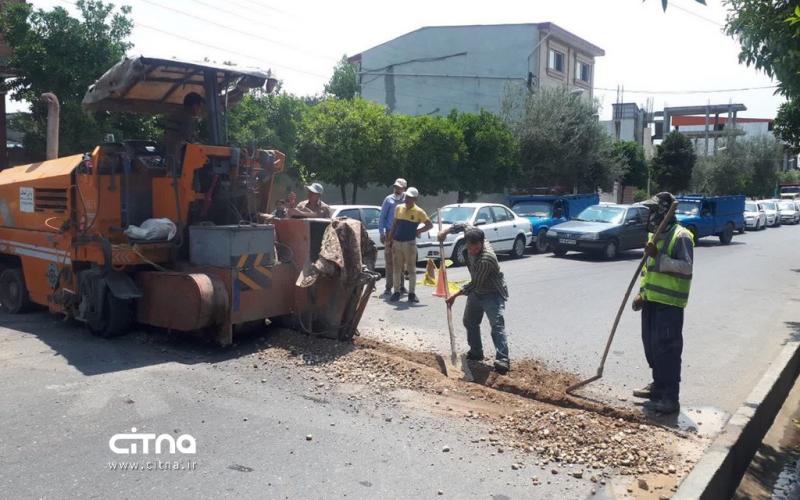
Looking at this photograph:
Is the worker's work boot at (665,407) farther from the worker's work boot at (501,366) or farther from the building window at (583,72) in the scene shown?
the building window at (583,72)

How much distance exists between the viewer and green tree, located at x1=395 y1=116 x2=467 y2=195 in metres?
21.3

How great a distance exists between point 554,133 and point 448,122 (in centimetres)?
626

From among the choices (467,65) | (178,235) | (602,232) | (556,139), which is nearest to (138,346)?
(178,235)

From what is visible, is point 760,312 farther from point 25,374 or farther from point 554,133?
point 554,133

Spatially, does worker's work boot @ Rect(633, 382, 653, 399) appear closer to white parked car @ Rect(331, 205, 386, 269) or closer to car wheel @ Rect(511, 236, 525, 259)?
white parked car @ Rect(331, 205, 386, 269)

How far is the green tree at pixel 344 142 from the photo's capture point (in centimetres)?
1919

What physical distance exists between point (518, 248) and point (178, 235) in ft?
39.8

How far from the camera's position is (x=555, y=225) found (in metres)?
20.0

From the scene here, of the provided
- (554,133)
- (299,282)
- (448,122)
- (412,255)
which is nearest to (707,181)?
(554,133)

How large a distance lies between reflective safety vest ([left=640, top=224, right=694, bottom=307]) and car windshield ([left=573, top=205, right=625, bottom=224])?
13754 millimetres

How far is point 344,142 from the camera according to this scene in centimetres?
1938

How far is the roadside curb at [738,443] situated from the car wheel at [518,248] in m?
11.0

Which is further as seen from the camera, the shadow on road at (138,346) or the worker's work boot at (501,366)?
the shadow on road at (138,346)

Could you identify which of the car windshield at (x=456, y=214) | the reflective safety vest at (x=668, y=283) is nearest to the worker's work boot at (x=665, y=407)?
the reflective safety vest at (x=668, y=283)
